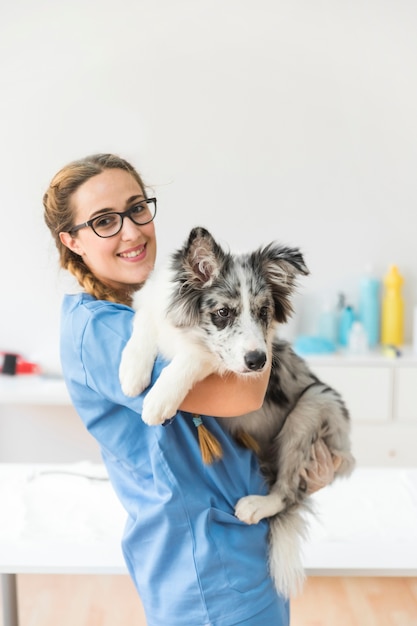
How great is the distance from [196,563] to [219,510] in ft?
0.39

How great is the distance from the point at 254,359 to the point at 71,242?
58cm

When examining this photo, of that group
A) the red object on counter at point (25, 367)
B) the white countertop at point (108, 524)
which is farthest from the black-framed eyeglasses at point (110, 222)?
the red object on counter at point (25, 367)

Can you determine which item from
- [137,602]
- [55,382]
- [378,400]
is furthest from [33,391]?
[378,400]

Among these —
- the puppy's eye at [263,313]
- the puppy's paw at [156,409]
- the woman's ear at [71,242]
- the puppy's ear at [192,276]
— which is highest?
the woman's ear at [71,242]

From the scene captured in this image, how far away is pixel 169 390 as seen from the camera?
139 centimetres

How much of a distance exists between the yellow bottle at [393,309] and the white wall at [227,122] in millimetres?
161

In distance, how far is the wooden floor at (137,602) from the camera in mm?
2883

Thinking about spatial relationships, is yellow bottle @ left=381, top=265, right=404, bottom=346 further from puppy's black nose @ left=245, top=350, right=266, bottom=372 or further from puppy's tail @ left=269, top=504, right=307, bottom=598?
puppy's black nose @ left=245, top=350, right=266, bottom=372

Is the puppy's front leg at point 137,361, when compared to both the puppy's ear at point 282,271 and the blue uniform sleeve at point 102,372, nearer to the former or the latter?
the blue uniform sleeve at point 102,372

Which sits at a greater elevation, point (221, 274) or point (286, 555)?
point (221, 274)

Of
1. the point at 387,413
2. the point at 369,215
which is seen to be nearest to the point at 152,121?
the point at 369,215

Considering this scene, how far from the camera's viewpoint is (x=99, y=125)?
4012 mm

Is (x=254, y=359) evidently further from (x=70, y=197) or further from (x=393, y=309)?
(x=393, y=309)

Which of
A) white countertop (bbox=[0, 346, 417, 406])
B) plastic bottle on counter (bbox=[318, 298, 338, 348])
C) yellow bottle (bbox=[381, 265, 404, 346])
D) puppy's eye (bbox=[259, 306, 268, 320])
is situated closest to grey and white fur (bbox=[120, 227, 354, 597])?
puppy's eye (bbox=[259, 306, 268, 320])
